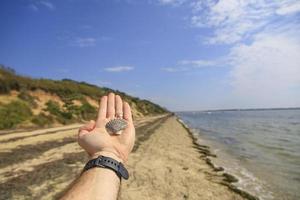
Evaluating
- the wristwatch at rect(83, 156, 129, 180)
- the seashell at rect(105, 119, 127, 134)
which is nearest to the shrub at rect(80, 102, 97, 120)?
A: the seashell at rect(105, 119, 127, 134)

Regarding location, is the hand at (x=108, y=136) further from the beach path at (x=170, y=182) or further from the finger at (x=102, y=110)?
the beach path at (x=170, y=182)

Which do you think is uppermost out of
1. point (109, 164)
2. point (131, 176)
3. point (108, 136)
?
point (108, 136)

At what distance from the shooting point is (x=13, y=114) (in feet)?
79.7

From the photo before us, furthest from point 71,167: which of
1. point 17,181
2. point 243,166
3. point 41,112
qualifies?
point 41,112

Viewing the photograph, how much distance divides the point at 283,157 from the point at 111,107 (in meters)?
15.8

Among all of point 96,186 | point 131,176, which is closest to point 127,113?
point 96,186

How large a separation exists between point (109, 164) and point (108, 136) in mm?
395

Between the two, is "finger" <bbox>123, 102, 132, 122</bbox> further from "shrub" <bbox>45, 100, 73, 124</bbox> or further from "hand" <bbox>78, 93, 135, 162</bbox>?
"shrub" <bbox>45, 100, 73, 124</bbox>

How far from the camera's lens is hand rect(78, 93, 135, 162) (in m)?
2.25

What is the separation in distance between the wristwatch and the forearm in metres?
0.03

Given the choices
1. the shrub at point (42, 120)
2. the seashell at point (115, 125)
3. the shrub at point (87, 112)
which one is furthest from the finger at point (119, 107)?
the shrub at point (87, 112)

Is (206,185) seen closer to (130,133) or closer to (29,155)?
(29,155)

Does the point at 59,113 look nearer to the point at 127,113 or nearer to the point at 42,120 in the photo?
the point at 42,120

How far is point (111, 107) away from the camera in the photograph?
271 cm
